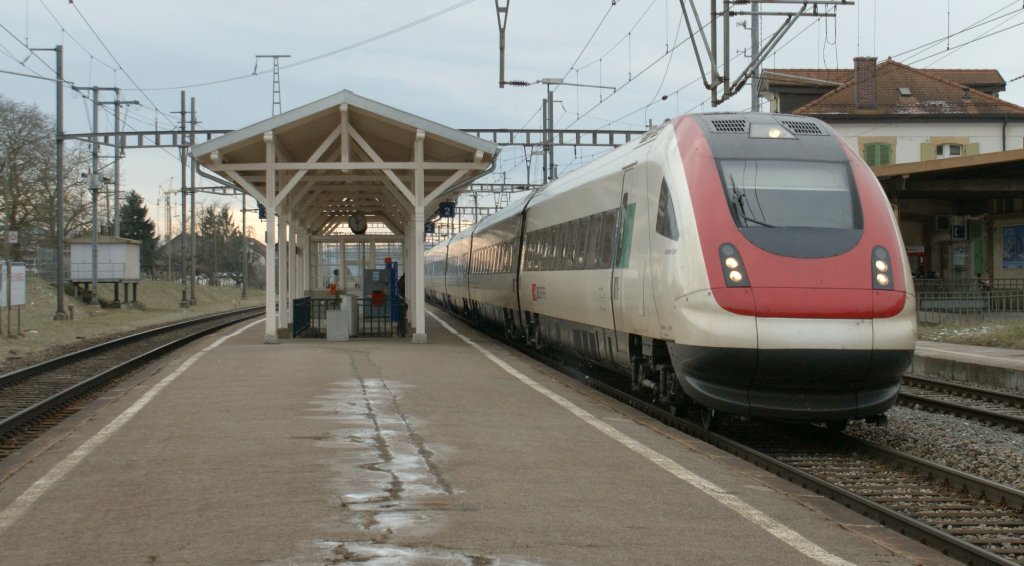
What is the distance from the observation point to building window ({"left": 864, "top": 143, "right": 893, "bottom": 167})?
1805 inches

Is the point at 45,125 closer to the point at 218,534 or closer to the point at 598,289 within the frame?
the point at 598,289

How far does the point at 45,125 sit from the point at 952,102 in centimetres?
4292

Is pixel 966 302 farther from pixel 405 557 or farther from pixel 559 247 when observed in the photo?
→ pixel 405 557

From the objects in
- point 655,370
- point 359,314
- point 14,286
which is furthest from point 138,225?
point 655,370

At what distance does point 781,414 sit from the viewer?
379 inches

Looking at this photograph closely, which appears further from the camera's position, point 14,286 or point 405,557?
point 14,286

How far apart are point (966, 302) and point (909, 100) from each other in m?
22.9

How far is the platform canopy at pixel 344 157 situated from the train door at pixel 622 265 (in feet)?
25.1

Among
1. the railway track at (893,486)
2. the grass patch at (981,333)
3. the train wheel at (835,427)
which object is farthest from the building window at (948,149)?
the train wheel at (835,427)

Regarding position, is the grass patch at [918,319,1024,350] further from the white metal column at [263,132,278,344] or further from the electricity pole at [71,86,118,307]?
the electricity pole at [71,86,118,307]

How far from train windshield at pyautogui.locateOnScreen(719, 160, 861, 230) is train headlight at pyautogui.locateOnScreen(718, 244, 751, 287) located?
341 mm

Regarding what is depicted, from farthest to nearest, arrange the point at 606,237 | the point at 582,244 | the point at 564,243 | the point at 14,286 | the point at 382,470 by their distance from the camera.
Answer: the point at 14,286 < the point at 564,243 < the point at 582,244 < the point at 606,237 < the point at 382,470

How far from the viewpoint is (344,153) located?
19984 mm

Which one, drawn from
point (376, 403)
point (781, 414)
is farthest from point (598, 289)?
point (781, 414)
